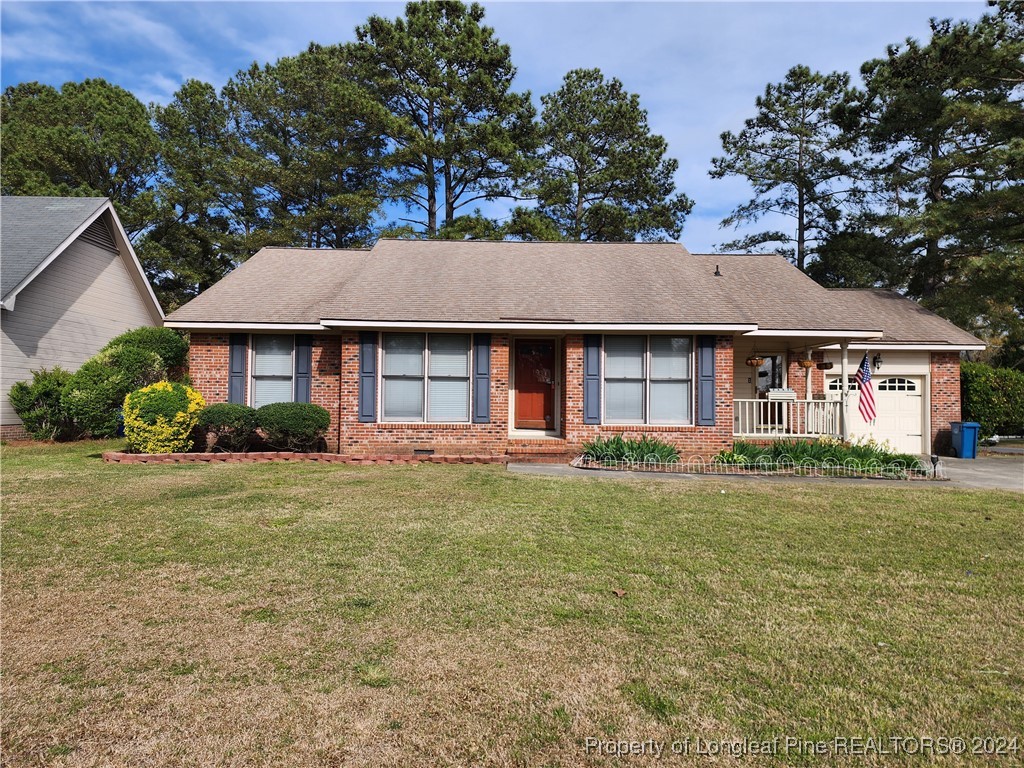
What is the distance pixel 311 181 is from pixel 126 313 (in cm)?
1126

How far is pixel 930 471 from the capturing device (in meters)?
10.4

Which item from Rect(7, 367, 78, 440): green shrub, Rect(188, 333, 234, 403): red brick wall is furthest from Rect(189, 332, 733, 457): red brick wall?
Rect(7, 367, 78, 440): green shrub

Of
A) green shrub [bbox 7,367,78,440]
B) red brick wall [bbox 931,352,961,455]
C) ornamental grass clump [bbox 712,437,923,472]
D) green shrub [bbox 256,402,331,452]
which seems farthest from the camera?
red brick wall [bbox 931,352,961,455]

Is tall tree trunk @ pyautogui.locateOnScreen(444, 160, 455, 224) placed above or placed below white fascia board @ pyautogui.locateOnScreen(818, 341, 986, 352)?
above

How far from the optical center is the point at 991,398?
15.4m

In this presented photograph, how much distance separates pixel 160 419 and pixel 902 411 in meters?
17.9

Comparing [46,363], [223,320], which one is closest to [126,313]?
[46,363]

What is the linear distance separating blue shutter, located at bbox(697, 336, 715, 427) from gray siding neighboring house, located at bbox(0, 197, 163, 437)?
1642 centimetres

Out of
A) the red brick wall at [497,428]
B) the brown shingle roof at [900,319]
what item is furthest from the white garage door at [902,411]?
the red brick wall at [497,428]

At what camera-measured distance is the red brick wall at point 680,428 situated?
11617 millimetres

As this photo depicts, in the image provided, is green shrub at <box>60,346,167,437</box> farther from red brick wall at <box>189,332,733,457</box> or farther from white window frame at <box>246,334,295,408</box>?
red brick wall at <box>189,332,733,457</box>

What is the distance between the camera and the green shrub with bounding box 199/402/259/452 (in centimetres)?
1118

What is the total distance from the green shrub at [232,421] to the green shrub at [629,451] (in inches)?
276

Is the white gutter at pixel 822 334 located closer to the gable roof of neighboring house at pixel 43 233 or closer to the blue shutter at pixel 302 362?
the blue shutter at pixel 302 362
